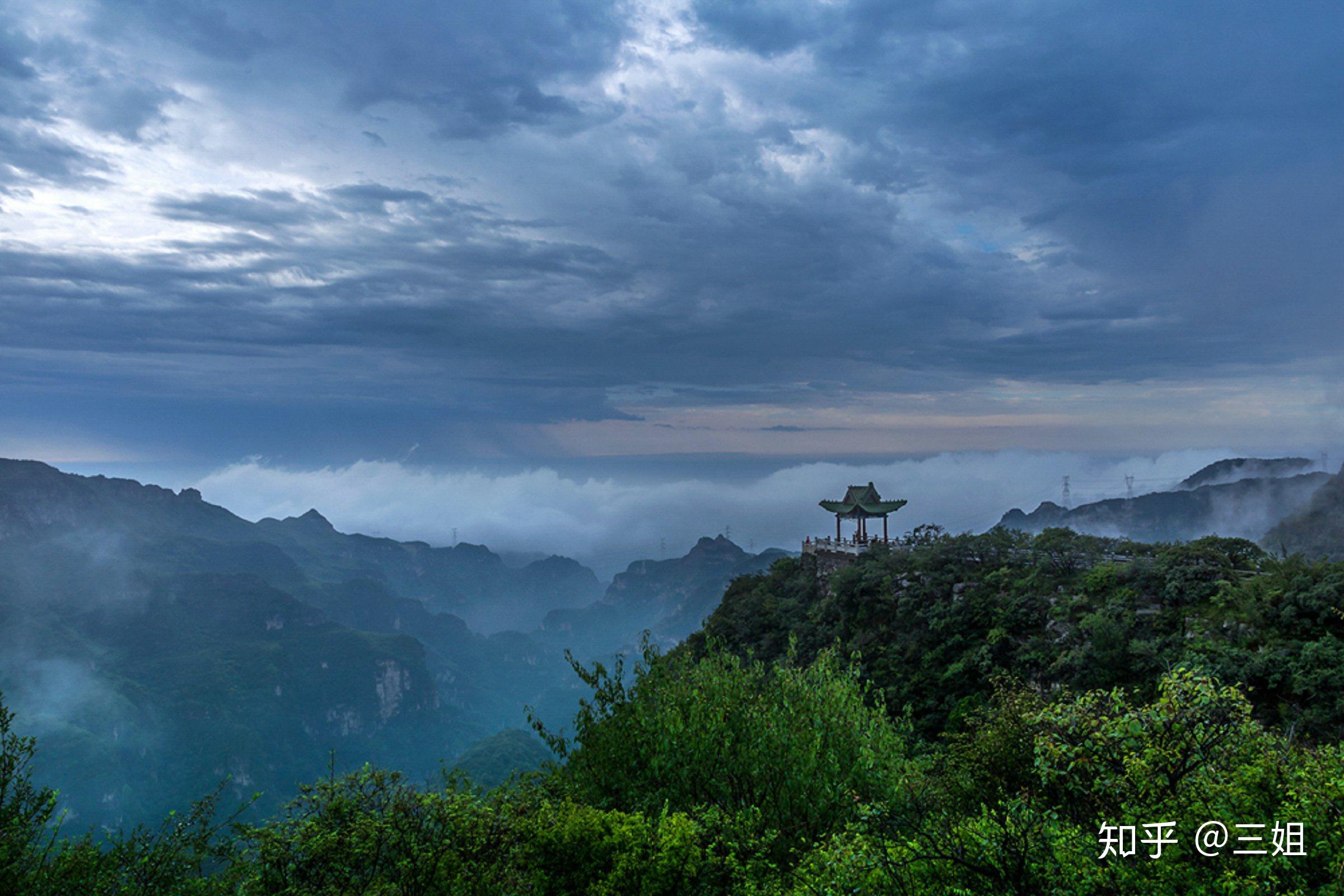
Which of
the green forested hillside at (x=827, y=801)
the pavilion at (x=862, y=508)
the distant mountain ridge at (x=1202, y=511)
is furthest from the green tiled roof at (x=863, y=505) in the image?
the distant mountain ridge at (x=1202, y=511)

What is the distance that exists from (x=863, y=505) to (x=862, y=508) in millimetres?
358

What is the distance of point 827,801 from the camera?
47.7 feet

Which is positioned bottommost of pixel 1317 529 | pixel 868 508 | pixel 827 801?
pixel 827 801

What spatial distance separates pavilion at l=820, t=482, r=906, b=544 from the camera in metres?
59.0

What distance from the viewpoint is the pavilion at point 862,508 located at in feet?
194

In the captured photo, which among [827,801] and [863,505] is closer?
[827,801]

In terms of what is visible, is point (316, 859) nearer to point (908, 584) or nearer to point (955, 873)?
point (955, 873)

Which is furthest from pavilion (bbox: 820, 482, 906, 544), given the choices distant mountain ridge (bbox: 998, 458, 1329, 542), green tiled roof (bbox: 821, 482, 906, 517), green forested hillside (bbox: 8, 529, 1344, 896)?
distant mountain ridge (bbox: 998, 458, 1329, 542)

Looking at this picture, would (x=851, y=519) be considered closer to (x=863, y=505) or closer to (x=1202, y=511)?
(x=863, y=505)

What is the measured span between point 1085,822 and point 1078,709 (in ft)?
5.94

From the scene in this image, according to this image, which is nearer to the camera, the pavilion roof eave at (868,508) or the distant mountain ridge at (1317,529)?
the pavilion roof eave at (868,508)

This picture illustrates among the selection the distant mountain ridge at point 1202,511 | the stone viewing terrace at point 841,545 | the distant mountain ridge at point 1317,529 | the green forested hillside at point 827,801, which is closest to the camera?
the green forested hillside at point 827,801

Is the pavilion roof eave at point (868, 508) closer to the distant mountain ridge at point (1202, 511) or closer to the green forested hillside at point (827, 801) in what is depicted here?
the green forested hillside at point (827, 801)

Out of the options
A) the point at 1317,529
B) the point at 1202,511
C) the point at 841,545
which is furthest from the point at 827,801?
the point at 1202,511
